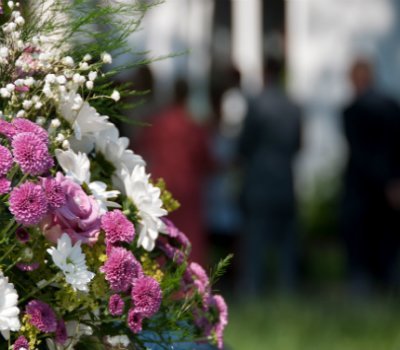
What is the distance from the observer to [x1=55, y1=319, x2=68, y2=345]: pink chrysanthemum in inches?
95.3

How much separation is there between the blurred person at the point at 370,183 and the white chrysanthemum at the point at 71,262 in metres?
6.74

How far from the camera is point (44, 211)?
2.35 m

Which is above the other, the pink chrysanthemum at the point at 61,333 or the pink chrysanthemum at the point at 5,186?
the pink chrysanthemum at the point at 5,186

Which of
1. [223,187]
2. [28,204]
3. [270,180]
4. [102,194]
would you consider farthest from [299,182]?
[28,204]

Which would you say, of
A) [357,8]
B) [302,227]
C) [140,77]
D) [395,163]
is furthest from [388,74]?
[140,77]

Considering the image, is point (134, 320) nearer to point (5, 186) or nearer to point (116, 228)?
point (116, 228)

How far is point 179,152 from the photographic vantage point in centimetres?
871

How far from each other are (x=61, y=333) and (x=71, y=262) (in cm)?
14

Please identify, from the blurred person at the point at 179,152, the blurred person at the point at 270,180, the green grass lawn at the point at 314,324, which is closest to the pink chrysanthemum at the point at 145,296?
the green grass lawn at the point at 314,324

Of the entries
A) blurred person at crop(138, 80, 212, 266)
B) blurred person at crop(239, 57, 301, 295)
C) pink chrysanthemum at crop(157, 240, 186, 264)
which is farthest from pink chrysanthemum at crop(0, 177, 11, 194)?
blurred person at crop(239, 57, 301, 295)

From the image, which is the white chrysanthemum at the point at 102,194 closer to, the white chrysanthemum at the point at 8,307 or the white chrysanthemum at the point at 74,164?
the white chrysanthemum at the point at 74,164

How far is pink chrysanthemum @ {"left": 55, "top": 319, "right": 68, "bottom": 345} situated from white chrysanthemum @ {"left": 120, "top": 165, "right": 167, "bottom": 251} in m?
0.24

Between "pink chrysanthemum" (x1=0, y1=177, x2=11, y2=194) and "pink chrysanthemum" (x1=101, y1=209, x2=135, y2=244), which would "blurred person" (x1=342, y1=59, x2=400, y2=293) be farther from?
"pink chrysanthemum" (x1=0, y1=177, x2=11, y2=194)

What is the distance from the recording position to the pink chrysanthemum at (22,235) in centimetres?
238
